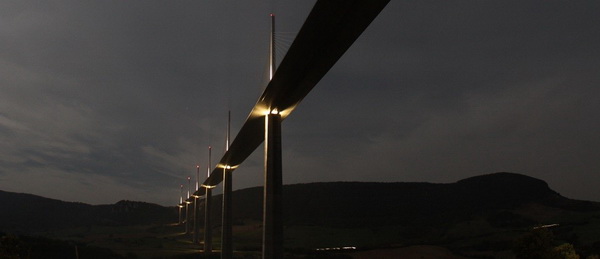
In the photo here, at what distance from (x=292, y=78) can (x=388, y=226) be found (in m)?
108

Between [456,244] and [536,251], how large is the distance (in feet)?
190

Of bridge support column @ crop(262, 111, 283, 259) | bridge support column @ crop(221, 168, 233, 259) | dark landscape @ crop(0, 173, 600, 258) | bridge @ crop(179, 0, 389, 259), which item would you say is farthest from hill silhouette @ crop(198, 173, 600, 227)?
bridge support column @ crop(262, 111, 283, 259)

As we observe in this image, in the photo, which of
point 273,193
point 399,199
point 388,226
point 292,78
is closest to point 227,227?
point 273,193

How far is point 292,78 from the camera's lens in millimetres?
30844

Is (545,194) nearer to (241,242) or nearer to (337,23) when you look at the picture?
(241,242)

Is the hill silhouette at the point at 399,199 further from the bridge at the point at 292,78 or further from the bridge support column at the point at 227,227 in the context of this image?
the bridge at the point at 292,78

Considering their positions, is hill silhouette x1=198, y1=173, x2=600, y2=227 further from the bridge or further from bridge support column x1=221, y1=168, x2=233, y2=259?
the bridge

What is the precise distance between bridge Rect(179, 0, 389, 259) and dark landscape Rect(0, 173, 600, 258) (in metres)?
15.1

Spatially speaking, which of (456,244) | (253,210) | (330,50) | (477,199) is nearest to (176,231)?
(253,210)

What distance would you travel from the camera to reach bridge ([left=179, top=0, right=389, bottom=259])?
862 inches

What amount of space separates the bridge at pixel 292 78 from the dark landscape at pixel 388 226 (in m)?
15.1

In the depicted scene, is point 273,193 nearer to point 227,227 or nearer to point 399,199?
point 227,227

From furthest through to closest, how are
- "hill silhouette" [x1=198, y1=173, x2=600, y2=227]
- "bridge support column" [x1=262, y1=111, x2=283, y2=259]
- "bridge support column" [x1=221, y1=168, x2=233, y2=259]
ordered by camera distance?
"hill silhouette" [x1=198, y1=173, x2=600, y2=227] < "bridge support column" [x1=221, y1=168, x2=233, y2=259] < "bridge support column" [x1=262, y1=111, x2=283, y2=259]

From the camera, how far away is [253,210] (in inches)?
7087
